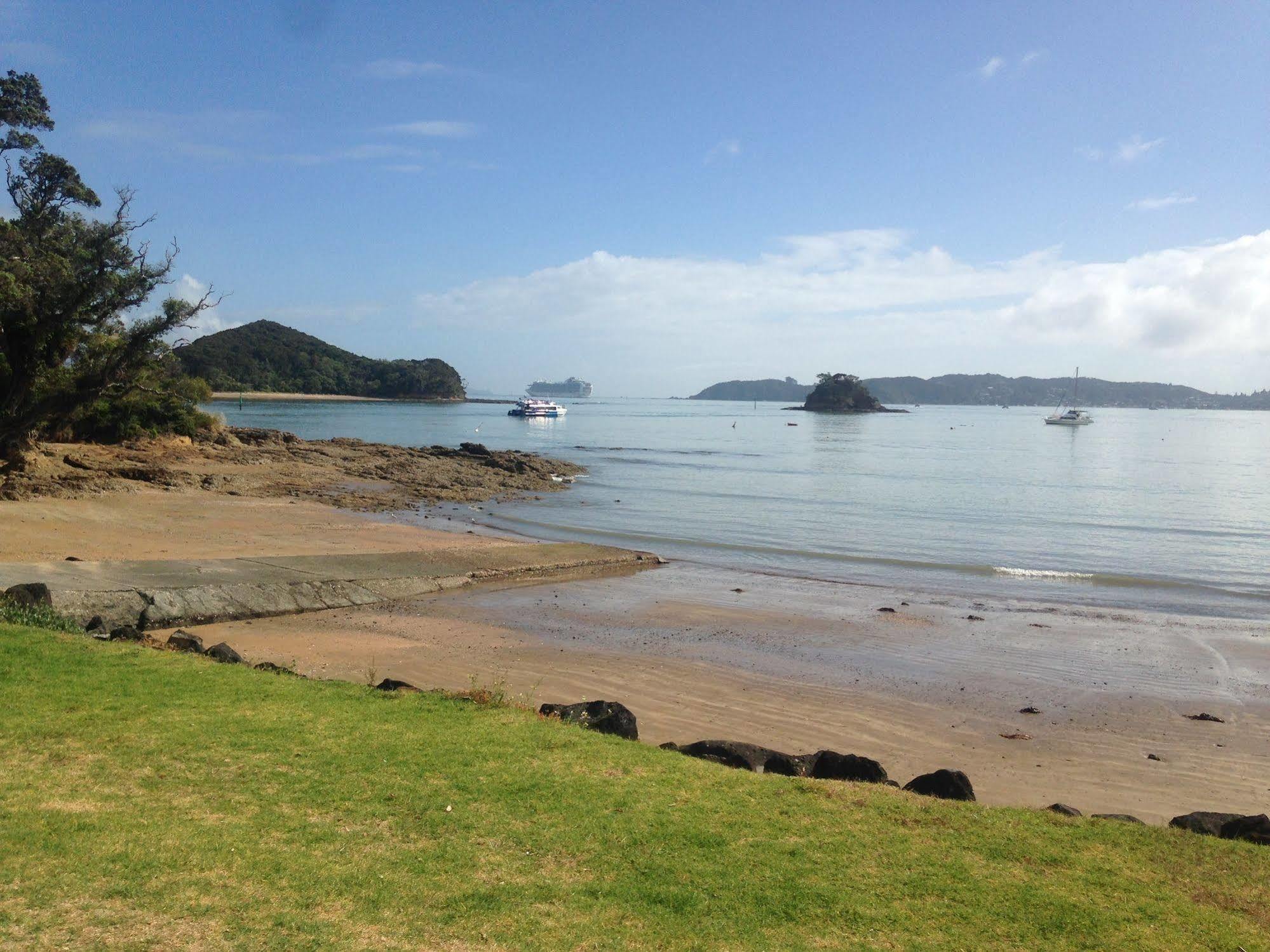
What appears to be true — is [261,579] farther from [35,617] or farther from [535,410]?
[535,410]

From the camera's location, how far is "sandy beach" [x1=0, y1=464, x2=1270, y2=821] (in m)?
9.96

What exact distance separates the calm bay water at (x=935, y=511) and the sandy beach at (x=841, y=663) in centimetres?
363

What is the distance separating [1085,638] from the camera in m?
16.2

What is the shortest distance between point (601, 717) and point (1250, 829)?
5.08 meters

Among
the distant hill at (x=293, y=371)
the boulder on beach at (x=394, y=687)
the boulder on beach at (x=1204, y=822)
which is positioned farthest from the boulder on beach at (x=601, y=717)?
the distant hill at (x=293, y=371)

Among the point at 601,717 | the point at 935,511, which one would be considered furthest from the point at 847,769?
the point at 935,511

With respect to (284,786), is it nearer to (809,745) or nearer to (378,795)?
(378,795)

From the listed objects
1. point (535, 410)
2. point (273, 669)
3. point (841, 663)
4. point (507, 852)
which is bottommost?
point (841, 663)

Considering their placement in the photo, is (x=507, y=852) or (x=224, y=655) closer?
(x=507, y=852)

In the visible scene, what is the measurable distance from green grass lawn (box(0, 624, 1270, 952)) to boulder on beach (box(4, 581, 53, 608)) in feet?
13.2

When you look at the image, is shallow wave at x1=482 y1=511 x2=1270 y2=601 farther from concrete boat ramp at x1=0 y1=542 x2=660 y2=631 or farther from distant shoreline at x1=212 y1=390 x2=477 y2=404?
distant shoreline at x1=212 y1=390 x2=477 y2=404

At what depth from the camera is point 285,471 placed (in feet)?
122

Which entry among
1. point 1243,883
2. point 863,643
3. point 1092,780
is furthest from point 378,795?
point 863,643

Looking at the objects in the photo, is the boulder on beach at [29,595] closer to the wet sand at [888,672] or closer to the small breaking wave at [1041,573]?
the wet sand at [888,672]
